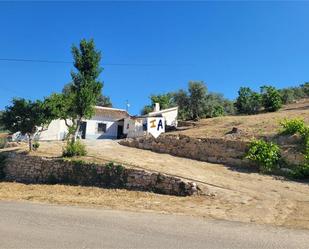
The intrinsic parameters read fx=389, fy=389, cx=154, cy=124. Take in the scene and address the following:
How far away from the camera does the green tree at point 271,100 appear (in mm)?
34622

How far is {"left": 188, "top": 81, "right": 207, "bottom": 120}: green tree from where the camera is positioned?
4591 cm

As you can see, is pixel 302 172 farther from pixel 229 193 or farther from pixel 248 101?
pixel 248 101

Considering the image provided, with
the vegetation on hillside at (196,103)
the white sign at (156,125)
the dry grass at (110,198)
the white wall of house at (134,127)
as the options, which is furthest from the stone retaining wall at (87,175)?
the vegetation on hillside at (196,103)

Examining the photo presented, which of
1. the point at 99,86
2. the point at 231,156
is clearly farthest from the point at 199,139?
the point at 99,86

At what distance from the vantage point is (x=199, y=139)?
21578 mm

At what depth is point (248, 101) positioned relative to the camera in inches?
1542

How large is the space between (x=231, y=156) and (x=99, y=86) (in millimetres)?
9058

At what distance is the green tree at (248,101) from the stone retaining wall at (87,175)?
23.1 meters

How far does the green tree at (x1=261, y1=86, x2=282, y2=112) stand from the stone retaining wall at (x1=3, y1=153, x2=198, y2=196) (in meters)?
21.3

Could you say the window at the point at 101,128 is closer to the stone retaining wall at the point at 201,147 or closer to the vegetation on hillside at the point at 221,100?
the vegetation on hillside at the point at 221,100

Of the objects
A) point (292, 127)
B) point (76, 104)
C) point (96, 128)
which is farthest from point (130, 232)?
point (96, 128)

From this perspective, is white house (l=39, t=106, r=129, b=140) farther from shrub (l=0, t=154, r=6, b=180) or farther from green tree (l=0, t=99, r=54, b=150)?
shrub (l=0, t=154, r=6, b=180)

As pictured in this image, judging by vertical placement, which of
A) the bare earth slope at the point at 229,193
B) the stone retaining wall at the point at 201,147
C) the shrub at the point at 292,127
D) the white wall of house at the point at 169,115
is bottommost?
the bare earth slope at the point at 229,193

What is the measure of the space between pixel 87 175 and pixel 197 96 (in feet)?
97.5
